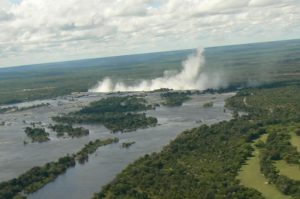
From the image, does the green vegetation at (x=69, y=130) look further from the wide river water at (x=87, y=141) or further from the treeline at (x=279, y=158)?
the treeline at (x=279, y=158)


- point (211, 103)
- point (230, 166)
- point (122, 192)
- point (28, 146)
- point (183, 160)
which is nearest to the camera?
point (122, 192)

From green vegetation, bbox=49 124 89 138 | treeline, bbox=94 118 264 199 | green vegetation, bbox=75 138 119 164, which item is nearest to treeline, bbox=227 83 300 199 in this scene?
treeline, bbox=94 118 264 199

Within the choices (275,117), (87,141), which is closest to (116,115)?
(87,141)

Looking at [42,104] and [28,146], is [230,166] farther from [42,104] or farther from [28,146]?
Result: [42,104]

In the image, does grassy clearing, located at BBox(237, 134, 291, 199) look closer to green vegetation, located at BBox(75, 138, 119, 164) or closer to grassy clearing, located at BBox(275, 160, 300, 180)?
grassy clearing, located at BBox(275, 160, 300, 180)

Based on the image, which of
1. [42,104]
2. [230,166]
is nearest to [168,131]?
[230,166]

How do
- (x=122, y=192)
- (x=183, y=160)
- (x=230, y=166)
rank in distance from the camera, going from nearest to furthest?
1. (x=122, y=192)
2. (x=230, y=166)
3. (x=183, y=160)

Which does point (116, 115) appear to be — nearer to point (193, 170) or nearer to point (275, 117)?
point (275, 117)

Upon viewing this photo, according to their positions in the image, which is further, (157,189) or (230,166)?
(230,166)
